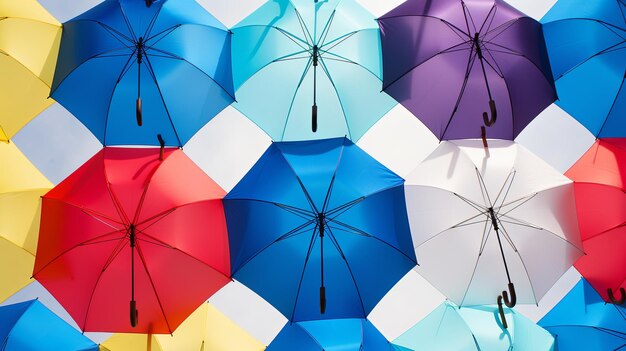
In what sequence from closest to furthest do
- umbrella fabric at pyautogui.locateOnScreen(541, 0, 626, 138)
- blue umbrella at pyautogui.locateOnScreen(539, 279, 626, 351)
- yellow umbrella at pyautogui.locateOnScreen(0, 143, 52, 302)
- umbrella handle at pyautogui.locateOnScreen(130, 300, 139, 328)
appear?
1. umbrella handle at pyautogui.locateOnScreen(130, 300, 139, 328)
2. blue umbrella at pyautogui.locateOnScreen(539, 279, 626, 351)
3. yellow umbrella at pyautogui.locateOnScreen(0, 143, 52, 302)
4. umbrella fabric at pyautogui.locateOnScreen(541, 0, 626, 138)

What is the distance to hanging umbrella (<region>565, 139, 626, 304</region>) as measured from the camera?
6863 mm

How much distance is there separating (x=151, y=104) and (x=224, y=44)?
3.38 ft

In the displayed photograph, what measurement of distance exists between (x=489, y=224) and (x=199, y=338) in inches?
131

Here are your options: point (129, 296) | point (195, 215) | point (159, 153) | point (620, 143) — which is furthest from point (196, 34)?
point (620, 143)

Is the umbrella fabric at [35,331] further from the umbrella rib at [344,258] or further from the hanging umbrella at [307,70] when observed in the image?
the hanging umbrella at [307,70]

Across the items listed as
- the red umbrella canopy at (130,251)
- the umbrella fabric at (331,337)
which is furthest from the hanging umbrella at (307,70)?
the umbrella fabric at (331,337)

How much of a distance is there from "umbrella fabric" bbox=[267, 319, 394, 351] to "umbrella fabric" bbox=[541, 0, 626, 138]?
11.3ft

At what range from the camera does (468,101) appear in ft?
23.1

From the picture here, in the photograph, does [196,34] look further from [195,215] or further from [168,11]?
[195,215]

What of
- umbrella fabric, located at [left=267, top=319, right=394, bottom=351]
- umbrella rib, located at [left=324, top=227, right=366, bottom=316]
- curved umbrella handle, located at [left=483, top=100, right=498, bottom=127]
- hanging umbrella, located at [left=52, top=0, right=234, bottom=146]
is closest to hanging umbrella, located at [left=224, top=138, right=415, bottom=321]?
umbrella rib, located at [left=324, top=227, right=366, bottom=316]

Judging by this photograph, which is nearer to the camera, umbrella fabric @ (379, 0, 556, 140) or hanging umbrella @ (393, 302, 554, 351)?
hanging umbrella @ (393, 302, 554, 351)

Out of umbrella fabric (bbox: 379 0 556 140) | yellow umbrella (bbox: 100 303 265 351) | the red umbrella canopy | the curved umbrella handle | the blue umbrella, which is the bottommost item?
the blue umbrella

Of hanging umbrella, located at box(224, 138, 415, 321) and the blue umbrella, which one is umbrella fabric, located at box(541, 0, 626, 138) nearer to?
the blue umbrella

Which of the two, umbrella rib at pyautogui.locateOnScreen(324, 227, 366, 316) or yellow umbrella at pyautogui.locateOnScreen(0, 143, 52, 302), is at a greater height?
yellow umbrella at pyautogui.locateOnScreen(0, 143, 52, 302)
